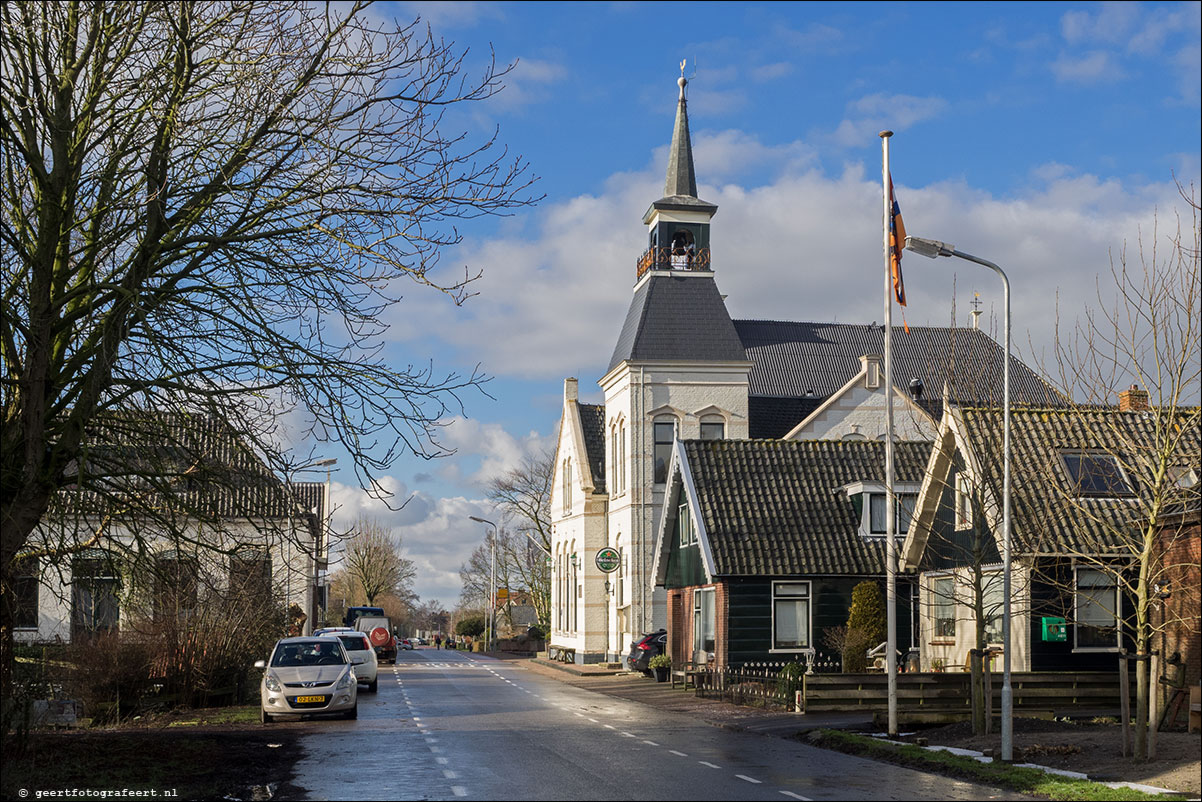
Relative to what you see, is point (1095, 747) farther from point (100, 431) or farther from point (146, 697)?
point (146, 697)

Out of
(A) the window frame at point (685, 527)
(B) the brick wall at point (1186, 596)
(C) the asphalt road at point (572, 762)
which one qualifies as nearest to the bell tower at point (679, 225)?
(A) the window frame at point (685, 527)

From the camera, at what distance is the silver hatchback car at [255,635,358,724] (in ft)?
79.9

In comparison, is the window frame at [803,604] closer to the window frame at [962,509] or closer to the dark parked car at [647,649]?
the window frame at [962,509]

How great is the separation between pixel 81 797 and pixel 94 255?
228 inches

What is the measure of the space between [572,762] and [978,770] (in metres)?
5.21

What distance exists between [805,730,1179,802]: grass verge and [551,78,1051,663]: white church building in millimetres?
25954

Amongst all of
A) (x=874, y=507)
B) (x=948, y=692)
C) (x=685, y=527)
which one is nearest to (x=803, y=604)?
(x=874, y=507)

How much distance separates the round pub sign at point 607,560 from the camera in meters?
49.1

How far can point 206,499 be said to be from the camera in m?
15.6

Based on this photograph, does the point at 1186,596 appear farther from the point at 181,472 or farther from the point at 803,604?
the point at 181,472

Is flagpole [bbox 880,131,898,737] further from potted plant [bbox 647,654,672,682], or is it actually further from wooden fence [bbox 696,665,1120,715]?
potted plant [bbox 647,654,672,682]

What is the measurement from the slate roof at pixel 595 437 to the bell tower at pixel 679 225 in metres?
7.86

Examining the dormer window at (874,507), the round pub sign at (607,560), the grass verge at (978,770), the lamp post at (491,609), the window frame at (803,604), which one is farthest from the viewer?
the lamp post at (491,609)

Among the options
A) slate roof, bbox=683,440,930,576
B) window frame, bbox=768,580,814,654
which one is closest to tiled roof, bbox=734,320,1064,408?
slate roof, bbox=683,440,930,576
